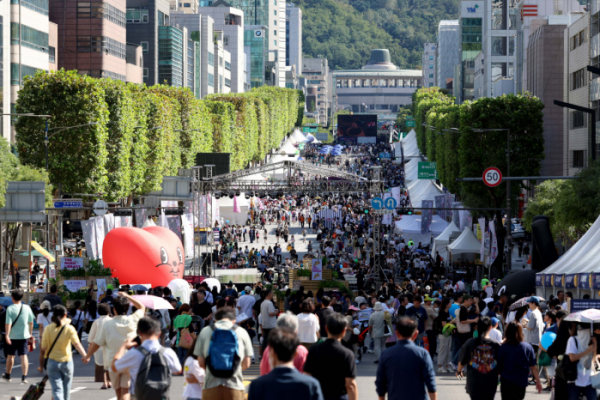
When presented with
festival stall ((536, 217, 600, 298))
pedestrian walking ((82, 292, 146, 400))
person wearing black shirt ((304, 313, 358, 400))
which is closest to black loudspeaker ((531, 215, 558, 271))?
festival stall ((536, 217, 600, 298))

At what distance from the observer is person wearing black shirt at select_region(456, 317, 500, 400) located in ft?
32.6

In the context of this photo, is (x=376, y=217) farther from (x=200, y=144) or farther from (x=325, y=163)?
(x=325, y=163)

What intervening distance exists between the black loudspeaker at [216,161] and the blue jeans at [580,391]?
42.0 m

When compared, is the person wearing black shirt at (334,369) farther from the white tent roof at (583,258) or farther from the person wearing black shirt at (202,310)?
the white tent roof at (583,258)

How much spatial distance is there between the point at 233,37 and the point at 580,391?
14536cm

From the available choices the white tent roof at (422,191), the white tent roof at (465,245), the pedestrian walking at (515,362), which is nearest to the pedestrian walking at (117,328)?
the pedestrian walking at (515,362)

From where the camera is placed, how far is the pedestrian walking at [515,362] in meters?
10.0

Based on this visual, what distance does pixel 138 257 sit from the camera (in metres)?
27.8

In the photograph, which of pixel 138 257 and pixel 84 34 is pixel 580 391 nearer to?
pixel 138 257

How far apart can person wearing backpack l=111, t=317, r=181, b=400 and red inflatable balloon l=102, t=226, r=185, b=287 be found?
61.7 ft

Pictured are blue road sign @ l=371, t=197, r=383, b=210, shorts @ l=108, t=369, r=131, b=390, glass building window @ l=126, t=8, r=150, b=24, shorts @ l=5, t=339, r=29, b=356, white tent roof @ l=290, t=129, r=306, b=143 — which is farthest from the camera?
white tent roof @ l=290, t=129, r=306, b=143

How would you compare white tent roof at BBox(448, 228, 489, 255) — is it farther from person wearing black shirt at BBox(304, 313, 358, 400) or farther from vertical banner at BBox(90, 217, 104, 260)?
person wearing black shirt at BBox(304, 313, 358, 400)

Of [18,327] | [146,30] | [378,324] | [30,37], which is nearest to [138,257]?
[378,324]

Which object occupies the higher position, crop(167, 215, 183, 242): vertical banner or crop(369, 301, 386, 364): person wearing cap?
crop(167, 215, 183, 242): vertical banner
